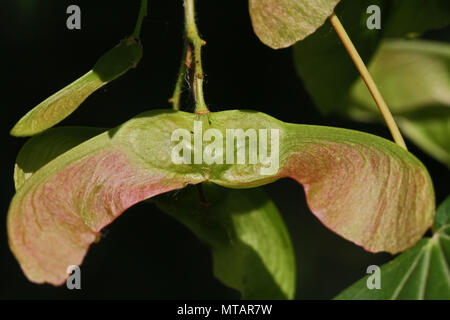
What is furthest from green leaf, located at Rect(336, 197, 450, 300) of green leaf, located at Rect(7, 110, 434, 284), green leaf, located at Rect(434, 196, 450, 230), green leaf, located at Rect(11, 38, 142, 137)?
green leaf, located at Rect(11, 38, 142, 137)

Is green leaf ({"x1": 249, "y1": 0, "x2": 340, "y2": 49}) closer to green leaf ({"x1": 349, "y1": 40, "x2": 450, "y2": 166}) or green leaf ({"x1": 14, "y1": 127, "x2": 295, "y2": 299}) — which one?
green leaf ({"x1": 14, "y1": 127, "x2": 295, "y2": 299})

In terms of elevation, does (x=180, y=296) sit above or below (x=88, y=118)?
below

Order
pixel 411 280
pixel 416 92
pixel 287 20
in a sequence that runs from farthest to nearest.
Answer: pixel 416 92 < pixel 411 280 < pixel 287 20

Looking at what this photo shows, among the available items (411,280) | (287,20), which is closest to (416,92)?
(411,280)

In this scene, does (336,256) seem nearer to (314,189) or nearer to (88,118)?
(88,118)

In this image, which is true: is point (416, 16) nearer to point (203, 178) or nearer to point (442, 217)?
point (442, 217)

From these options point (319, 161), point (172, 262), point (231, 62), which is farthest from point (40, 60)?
point (319, 161)
